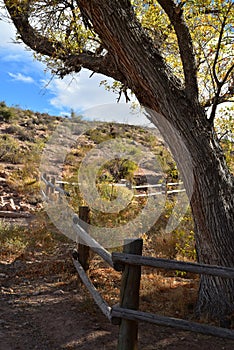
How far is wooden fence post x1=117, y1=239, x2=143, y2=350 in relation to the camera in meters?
4.07

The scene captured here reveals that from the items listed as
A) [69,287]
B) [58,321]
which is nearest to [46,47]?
[69,287]

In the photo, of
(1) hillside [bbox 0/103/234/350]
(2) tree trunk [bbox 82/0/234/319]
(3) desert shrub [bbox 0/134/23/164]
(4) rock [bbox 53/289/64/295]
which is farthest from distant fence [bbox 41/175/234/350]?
(3) desert shrub [bbox 0/134/23/164]

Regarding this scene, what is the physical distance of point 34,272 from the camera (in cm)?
716

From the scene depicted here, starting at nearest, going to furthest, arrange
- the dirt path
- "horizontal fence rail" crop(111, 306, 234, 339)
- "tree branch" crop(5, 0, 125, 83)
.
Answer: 1. "horizontal fence rail" crop(111, 306, 234, 339)
2. the dirt path
3. "tree branch" crop(5, 0, 125, 83)

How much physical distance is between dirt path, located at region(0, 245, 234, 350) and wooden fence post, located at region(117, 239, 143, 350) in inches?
18.2

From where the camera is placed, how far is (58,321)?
515 centimetres

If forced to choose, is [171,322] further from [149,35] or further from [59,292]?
[149,35]

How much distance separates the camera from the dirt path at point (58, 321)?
4574 mm

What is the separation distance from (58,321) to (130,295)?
5.05ft

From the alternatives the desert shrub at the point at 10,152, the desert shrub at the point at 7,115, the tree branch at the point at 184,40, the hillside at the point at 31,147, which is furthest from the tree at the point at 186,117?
the desert shrub at the point at 7,115

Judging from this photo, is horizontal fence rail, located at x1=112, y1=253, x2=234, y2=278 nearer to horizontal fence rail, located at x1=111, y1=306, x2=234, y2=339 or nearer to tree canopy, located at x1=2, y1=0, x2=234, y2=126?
horizontal fence rail, located at x1=111, y1=306, x2=234, y2=339

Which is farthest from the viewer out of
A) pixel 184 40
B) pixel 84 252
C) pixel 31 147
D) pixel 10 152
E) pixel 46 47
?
pixel 31 147

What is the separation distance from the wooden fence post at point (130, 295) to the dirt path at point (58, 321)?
0.46 m

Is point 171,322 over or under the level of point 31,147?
under
